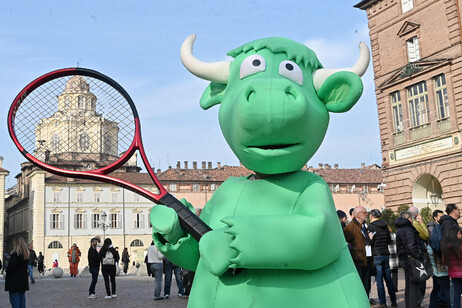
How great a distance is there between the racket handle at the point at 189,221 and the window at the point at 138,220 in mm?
60107

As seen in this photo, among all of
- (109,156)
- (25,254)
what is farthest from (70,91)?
(25,254)

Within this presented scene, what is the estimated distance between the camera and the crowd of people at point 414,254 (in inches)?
285

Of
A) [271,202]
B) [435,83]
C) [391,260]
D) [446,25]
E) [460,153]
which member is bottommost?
[391,260]

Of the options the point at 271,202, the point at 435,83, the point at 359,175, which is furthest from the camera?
the point at 359,175

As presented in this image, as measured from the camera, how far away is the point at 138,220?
62.6 meters

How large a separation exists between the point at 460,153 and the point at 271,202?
803 inches

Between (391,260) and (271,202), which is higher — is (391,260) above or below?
below

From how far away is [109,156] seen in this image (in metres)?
4.54

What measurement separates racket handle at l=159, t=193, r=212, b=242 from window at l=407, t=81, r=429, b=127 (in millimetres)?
21906

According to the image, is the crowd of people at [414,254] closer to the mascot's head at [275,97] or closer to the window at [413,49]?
the mascot's head at [275,97]

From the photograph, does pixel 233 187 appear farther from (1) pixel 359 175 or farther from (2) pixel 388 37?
(1) pixel 359 175

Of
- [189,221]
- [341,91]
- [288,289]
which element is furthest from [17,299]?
[341,91]

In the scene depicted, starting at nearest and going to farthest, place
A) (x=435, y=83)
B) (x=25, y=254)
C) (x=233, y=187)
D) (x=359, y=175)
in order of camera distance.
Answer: (x=233, y=187), (x=25, y=254), (x=435, y=83), (x=359, y=175)

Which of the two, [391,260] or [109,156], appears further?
[391,260]
